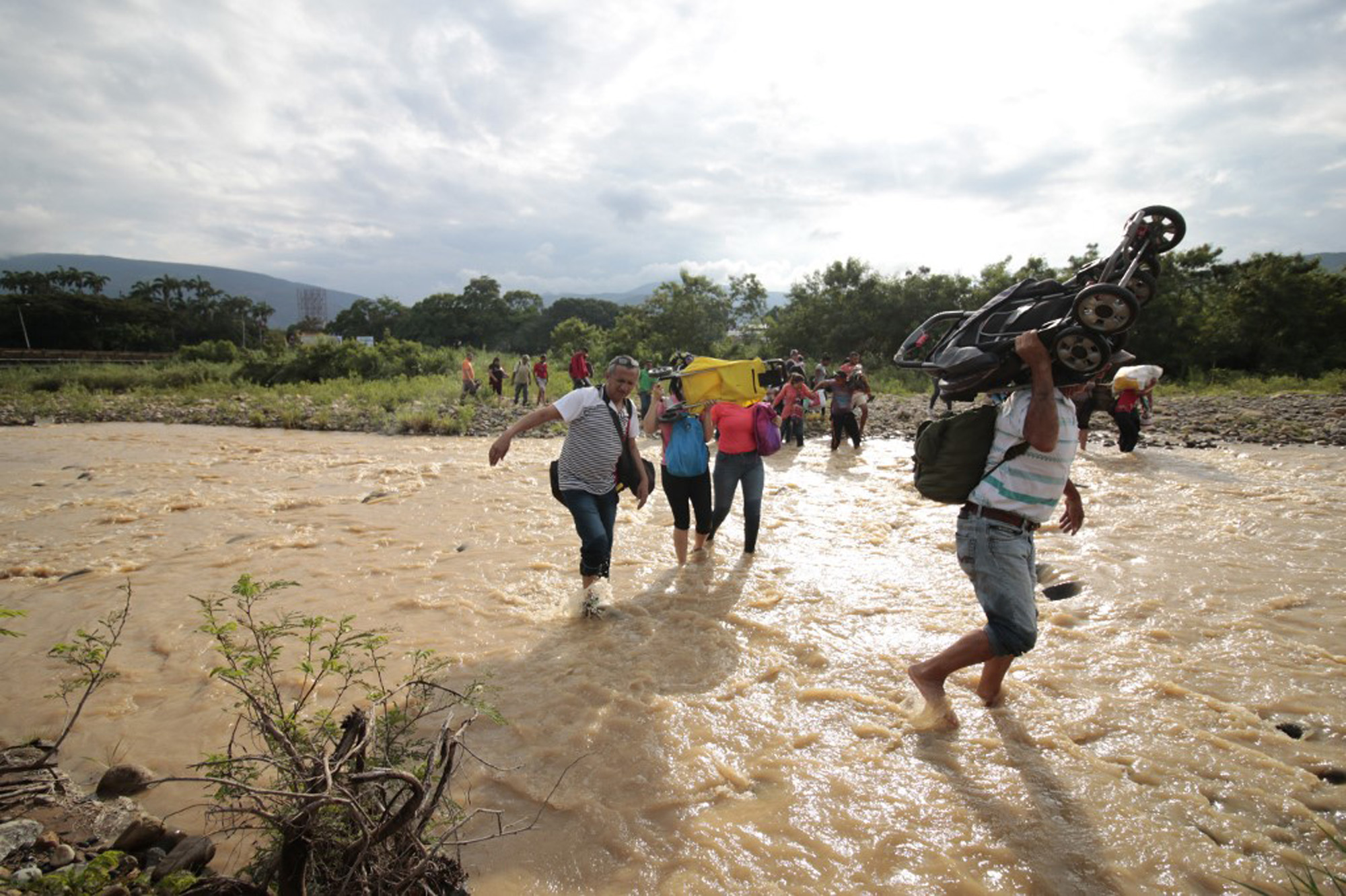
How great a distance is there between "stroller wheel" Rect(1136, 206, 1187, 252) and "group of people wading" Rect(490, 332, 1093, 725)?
75cm

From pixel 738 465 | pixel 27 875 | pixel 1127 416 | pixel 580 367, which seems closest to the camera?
pixel 27 875

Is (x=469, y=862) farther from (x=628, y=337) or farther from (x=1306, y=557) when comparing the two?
(x=628, y=337)

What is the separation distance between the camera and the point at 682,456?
19.8ft

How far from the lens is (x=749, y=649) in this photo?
15.8 feet

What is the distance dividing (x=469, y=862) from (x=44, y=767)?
1.74 meters

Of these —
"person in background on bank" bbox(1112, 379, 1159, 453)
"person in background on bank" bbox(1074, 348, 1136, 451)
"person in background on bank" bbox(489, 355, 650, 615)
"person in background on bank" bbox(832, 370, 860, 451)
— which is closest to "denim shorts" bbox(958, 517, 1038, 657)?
"person in background on bank" bbox(489, 355, 650, 615)

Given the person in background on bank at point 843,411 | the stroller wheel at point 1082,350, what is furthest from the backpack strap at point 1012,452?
the person in background on bank at point 843,411

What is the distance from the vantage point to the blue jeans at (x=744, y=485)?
6.33 m

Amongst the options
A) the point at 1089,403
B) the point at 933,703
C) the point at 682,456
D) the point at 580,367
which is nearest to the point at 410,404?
the point at 580,367

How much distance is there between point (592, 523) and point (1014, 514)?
111 inches

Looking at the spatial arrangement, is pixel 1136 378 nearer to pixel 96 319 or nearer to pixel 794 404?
pixel 794 404

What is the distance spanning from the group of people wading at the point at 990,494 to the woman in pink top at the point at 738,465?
2.39ft

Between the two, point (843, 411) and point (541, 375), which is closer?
point (843, 411)

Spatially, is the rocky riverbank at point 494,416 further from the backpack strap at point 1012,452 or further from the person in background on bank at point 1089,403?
the backpack strap at point 1012,452
